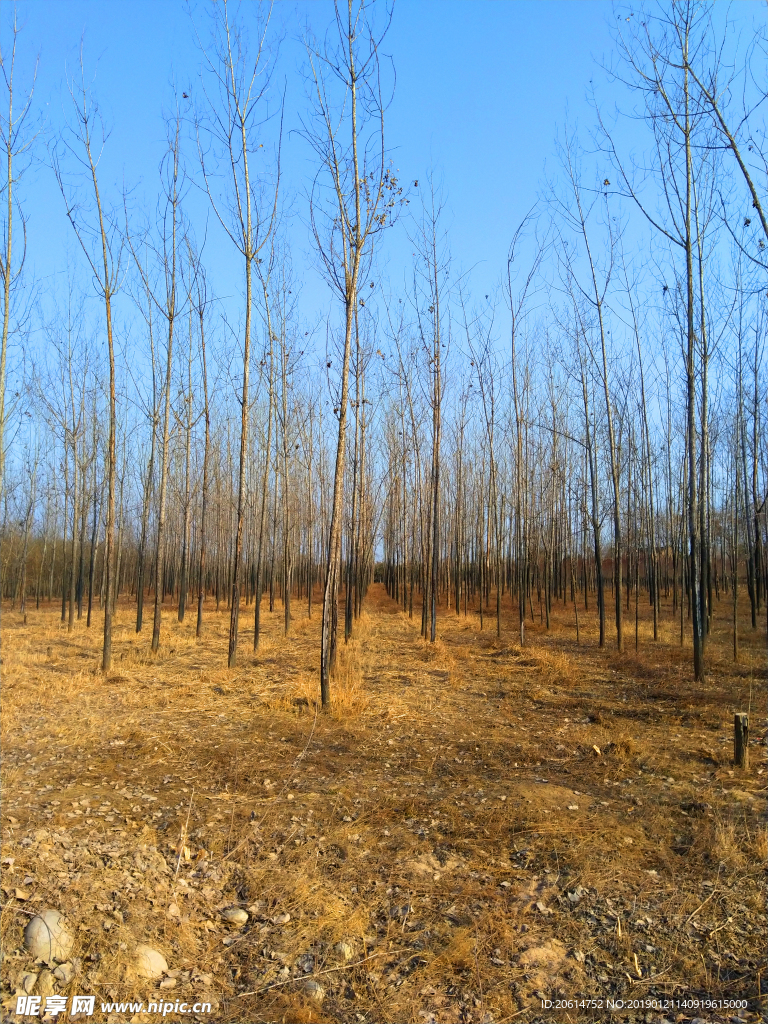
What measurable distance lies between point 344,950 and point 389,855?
0.82 m

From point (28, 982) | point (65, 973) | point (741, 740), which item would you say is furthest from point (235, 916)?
point (741, 740)

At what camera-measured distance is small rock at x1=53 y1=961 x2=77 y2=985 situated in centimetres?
225

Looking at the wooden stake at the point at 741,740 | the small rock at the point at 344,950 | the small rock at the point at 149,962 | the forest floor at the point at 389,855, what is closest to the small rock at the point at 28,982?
the forest floor at the point at 389,855

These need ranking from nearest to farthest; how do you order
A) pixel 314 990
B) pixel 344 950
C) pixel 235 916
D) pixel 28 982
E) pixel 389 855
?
pixel 28 982
pixel 314 990
pixel 344 950
pixel 235 916
pixel 389 855

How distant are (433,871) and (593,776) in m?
1.99

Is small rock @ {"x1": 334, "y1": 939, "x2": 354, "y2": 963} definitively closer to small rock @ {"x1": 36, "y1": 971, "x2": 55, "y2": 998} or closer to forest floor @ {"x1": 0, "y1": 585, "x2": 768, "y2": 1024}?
forest floor @ {"x1": 0, "y1": 585, "x2": 768, "y2": 1024}

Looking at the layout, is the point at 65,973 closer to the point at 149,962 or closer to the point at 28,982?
the point at 28,982

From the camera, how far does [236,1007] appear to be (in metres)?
2.29

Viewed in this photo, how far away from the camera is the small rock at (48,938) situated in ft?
7.68

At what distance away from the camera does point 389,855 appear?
3396mm

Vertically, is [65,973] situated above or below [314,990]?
above

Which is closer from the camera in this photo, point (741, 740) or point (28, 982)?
point (28, 982)

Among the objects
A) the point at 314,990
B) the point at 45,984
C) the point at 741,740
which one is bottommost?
the point at 314,990

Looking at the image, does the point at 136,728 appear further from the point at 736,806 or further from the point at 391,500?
the point at 391,500
